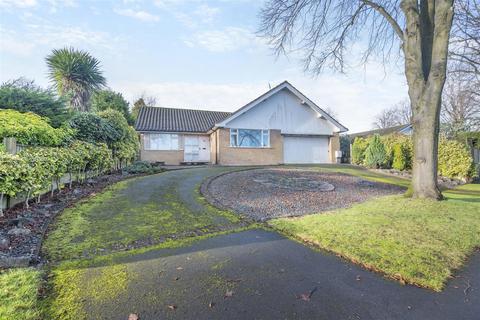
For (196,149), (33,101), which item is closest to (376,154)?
(196,149)

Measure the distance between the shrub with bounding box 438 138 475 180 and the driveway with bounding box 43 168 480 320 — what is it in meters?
14.6

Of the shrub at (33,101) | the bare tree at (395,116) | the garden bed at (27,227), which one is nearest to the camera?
the garden bed at (27,227)

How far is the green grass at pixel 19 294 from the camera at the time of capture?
2500 mm

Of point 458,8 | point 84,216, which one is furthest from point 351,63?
point 84,216

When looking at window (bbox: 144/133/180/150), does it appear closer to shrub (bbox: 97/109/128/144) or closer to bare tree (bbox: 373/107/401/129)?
shrub (bbox: 97/109/128/144)

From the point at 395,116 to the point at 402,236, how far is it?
6271 cm

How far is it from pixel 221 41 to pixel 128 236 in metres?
9.18

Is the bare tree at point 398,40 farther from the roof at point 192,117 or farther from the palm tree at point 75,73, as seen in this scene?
the palm tree at point 75,73

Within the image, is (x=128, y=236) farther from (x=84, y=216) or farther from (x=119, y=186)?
(x=119, y=186)

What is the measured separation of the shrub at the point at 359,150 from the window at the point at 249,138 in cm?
756

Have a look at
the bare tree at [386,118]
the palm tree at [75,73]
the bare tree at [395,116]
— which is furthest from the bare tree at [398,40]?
the bare tree at [386,118]

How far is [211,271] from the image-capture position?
11.7ft

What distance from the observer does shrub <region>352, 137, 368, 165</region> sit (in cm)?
2110

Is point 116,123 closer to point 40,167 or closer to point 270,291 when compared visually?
point 40,167
